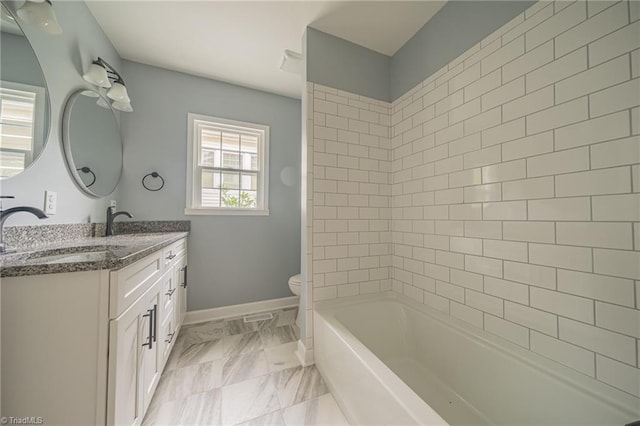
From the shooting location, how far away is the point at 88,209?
1.59 meters

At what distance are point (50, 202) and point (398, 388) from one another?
2046 mm

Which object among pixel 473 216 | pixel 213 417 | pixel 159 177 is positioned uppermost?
pixel 159 177

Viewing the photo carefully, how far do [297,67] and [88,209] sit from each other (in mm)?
2049

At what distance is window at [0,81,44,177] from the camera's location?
985 mm

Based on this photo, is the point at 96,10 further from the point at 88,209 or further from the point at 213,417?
the point at 213,417

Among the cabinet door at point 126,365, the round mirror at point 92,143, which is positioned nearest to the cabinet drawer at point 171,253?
the cabinet door at point 126,365

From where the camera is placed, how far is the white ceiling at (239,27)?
1.52 meters

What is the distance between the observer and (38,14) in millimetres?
1064

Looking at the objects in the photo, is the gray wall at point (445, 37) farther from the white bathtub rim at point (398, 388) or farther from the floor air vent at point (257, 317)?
the floor air vent at point (257, 317)

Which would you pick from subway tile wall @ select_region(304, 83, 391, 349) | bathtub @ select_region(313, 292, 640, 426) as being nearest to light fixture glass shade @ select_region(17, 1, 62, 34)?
subway tile wall @ select_region(304, 83, 391, 349)

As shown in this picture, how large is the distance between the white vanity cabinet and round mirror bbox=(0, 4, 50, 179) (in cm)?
74

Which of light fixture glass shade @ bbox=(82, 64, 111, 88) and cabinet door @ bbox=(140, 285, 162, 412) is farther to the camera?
light fixture glass shade @ bbox=(82, 64, 111, 88)

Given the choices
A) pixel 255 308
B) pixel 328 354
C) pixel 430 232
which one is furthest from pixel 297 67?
pixel 255 308

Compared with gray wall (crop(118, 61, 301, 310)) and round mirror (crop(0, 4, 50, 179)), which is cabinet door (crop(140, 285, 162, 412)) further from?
gray wall (crop(118, 61, 301, 310))
